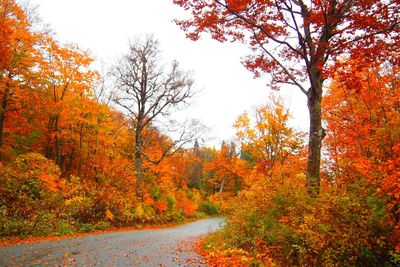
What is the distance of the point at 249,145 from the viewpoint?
91.4 feet

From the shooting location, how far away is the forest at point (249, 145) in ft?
20.0

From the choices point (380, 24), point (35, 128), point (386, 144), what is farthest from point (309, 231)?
point (35, 128)

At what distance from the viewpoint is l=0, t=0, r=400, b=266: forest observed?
6090mm

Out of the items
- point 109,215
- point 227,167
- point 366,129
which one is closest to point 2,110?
point 109,215

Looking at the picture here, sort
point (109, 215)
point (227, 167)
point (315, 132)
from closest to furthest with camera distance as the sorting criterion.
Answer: point (315, 132) → point (109, 215) → point (227, 167)

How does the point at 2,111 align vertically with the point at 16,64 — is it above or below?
below

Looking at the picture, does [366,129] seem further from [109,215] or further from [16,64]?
[16,64]

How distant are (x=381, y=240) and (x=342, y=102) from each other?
14.6 meters

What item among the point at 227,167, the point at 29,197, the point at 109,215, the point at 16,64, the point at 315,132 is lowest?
the point at 109,215

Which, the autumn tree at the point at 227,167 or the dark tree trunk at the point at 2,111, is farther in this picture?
the autumn tree at the point at 227,167

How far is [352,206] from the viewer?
19.2ft

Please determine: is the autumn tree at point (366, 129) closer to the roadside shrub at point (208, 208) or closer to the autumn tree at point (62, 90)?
the autumn tree at point (62, 90)

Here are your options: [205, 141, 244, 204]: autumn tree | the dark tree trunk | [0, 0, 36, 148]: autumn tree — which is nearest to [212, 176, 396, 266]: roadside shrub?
[0, 0, 36, 148]: autumn tree

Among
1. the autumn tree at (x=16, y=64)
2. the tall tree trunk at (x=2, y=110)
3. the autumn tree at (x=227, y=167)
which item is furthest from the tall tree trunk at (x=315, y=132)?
the autumn tree at (x=227, y=167)
